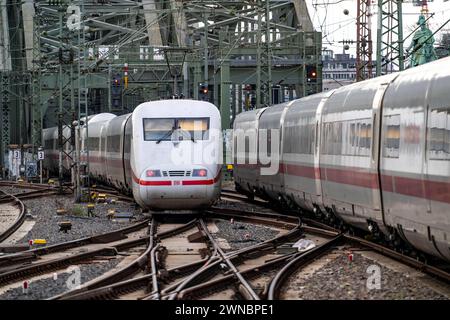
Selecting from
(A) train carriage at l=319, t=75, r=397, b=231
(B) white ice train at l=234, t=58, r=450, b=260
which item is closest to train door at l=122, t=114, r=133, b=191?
(B) white ice train at l=234, t=58, r=450, b=260

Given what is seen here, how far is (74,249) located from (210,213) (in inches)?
339

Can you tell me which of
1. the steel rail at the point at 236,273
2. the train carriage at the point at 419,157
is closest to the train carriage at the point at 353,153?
the train carriage at the point at 419,157

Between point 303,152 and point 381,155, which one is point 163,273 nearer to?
point 381,155

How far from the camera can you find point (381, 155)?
1552cm

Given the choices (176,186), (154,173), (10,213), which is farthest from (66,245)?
(10,213)

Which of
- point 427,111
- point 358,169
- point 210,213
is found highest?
point 427,111

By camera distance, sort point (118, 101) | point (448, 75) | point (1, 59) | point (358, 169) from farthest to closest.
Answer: point (1, 59) → point (118, 101) → point (358, 169) → point (448, 75)

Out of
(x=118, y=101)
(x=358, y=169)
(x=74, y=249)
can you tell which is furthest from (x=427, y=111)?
(x=118, y=101)

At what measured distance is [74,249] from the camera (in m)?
18.5

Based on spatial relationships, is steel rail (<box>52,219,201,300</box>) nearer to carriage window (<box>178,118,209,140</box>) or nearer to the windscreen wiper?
the windscreen wiper

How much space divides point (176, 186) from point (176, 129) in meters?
1.66

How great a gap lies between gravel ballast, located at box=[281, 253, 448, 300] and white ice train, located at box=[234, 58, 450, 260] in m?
0.56

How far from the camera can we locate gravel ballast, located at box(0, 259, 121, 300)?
1234 cm

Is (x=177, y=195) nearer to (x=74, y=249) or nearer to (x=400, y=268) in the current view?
(x=74, y=249)
